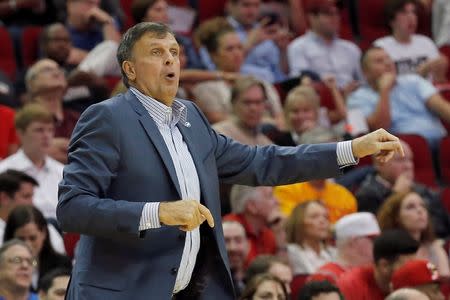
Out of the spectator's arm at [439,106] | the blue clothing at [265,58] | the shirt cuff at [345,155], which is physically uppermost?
the shirt cuff at [345,155]

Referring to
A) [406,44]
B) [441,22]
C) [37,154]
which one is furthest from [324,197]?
[441,22]

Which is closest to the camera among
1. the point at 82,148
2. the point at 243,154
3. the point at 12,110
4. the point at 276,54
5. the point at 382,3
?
the point at 82,148

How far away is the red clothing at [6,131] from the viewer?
7555 mm

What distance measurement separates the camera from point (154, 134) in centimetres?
354

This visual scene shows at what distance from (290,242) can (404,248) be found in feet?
3.37

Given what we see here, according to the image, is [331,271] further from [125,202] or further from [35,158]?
[125,202]

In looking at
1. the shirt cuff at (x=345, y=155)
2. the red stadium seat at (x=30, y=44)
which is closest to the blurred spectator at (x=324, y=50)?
the red stadium seat at (x=30, y=44)

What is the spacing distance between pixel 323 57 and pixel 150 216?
6295 millimetres

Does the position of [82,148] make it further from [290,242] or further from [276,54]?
[276,54]

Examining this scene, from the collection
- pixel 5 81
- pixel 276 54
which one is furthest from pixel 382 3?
pixel 5 81

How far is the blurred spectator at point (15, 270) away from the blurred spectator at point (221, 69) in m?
2.77

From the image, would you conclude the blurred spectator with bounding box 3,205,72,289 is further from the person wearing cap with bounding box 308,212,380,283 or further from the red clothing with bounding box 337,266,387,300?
the person wearing cap with bounding box 308,212,380,283

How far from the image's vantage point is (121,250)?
346cm

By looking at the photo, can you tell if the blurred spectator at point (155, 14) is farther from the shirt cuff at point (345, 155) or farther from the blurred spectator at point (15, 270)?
the shirt cuff at point (345, 155)
